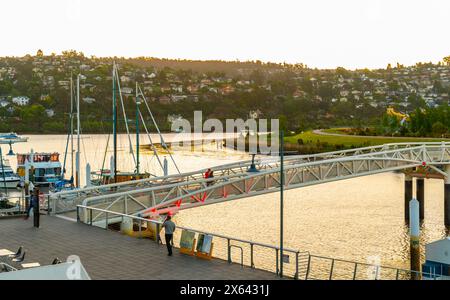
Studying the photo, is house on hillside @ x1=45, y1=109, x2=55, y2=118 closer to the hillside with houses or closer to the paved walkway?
the hillside with houses

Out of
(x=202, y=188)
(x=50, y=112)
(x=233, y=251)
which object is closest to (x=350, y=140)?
(x=202, y=188)

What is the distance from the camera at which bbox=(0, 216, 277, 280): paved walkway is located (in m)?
14.1

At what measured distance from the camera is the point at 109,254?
15.9 metres

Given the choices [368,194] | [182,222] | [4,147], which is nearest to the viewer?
[182,222]

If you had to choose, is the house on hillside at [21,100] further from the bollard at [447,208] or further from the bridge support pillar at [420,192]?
the bollard at [447,208]

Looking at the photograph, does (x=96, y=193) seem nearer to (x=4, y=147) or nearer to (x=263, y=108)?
(x=4, y=147)

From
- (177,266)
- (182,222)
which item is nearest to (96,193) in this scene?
(182,222)

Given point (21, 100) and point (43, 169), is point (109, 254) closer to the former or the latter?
point (43, 169)

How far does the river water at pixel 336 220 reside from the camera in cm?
2920

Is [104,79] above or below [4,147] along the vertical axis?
above

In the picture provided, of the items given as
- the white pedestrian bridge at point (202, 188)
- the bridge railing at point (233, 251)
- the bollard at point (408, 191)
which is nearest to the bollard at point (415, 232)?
the bridge railing at point (233, 251)

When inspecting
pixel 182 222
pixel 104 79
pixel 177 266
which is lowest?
pixel 182 222

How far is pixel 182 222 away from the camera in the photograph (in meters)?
35.4

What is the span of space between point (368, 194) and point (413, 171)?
22.1ft
